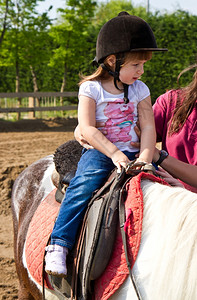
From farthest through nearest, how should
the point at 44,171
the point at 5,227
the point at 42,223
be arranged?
the point at 5,227, the point at 44,171, the point at 42,223

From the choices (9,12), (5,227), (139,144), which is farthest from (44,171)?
(9,12)

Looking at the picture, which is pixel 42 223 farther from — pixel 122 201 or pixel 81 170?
pixel 122 201

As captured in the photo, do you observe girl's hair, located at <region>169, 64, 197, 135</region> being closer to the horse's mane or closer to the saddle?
the saddle

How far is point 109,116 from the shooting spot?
1.97m

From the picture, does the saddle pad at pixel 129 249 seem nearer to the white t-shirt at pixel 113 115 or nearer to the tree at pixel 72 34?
the white t-shirt at pixel 113 115

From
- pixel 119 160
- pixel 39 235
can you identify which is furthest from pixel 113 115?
pixel 39 235

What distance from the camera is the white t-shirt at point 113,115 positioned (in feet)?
6.45

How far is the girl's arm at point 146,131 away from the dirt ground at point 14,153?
2.31m

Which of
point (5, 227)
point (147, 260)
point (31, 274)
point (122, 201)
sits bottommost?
point (5, 227)

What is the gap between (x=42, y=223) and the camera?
7.20 ft

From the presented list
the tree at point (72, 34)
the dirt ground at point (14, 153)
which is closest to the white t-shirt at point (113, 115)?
the dirt ground at point (14, 153)

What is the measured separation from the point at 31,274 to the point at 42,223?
1.05 ft

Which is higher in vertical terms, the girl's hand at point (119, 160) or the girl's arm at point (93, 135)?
the girl's arm at point (93, 135)

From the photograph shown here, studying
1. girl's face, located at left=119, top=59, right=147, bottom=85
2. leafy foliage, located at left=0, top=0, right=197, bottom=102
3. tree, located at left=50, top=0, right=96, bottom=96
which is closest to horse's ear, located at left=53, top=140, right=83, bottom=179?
girl's face, located at left=119, top=59, right=147, bottom=85
